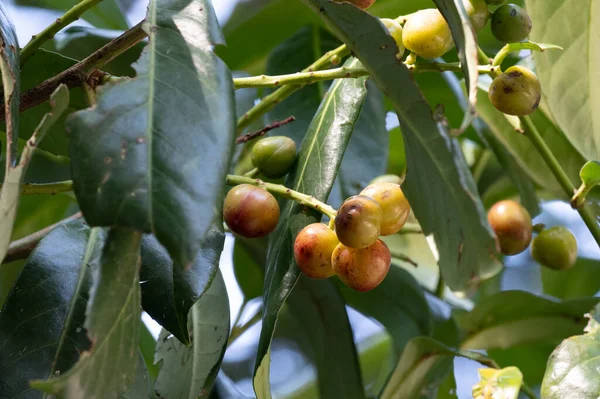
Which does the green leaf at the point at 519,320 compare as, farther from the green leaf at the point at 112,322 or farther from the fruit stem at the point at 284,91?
the green leaf at the point at 112,322

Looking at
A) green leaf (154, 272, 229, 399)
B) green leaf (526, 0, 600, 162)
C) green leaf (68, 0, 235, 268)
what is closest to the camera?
green leaf (68, 0, 235, 268)

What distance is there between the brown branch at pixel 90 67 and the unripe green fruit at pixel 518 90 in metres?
0.30

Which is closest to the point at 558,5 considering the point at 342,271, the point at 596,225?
the point at 596,225

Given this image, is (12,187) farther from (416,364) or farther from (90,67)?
(416,364)

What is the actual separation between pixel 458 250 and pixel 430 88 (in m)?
0.77

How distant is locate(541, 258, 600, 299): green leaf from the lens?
1.38 metres

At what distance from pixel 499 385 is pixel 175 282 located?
0.36m

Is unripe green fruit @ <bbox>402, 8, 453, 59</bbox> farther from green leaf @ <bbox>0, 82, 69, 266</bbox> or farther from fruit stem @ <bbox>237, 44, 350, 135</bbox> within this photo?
green leaf @ <bbox>0, 82, 69, 266</bbox>

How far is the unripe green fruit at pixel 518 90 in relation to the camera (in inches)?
24.5

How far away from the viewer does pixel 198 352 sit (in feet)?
2.51

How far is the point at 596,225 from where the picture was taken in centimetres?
89

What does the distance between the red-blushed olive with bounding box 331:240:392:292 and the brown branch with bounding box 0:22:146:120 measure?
245 millimetres

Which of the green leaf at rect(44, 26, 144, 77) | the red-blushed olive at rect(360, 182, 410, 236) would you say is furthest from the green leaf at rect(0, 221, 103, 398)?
the green leaf at rect(44, 26, 144, 77)

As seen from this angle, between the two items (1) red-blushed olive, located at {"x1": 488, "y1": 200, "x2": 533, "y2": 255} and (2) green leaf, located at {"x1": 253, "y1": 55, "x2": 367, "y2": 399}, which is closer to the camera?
(2) green leaf, located at {"x1": 253, "y1": 55, "x2": 367, "y2": 399}
